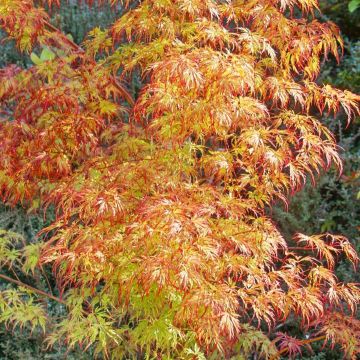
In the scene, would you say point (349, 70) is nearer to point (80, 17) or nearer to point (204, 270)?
point (80, 17)

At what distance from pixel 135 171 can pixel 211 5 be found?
72 centimetres

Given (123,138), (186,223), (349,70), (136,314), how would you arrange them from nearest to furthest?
(186,223)
(136,314)
(123,138)
(349,70)

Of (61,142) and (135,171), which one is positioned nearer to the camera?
(135,171)

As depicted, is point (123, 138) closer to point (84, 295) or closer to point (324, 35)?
point (84, 295)

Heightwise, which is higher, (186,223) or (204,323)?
(186,223)

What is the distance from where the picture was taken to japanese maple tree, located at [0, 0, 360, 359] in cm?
246

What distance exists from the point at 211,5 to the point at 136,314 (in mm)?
1253

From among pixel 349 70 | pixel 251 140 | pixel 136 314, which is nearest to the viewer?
pixel 251 140

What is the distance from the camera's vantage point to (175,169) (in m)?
2.82

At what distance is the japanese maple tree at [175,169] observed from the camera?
8.09 ft

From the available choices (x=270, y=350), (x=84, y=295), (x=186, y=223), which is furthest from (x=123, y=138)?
(x=270, y=350)

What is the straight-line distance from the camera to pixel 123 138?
3.22 m

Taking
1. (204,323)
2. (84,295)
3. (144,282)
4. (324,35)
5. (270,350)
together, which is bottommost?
(270,350)

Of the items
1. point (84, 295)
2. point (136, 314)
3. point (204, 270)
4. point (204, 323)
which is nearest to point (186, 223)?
point (204, 270)
